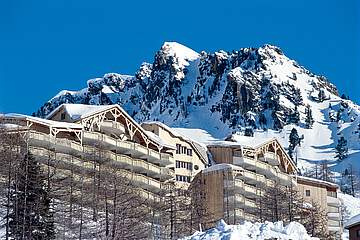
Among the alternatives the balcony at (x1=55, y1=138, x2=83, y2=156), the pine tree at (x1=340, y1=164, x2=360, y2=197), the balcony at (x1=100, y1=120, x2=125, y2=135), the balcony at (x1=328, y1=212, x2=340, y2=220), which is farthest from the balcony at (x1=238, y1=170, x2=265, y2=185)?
the pine tree at (x1=340, y1=164, x2=360, y2=197)

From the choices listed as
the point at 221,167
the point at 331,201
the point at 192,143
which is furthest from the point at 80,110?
the point at 331,201

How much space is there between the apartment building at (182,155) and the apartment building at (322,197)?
49.7 feet

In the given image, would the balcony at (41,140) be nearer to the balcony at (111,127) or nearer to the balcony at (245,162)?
the balcony at (111,127)

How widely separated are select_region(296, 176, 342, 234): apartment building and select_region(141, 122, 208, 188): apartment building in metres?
15.2

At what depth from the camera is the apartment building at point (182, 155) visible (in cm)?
9281

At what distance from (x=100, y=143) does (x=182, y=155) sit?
58.6 ft

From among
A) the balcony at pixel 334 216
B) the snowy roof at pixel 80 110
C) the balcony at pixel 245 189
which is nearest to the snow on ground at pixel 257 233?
the snowy roof at pixel 80 110

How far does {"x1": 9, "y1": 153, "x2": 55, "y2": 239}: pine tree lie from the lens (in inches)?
2008

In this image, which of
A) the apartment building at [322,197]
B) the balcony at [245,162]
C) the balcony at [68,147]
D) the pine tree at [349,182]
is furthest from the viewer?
the pine tree at [349,182]

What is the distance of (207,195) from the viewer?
8825 cm

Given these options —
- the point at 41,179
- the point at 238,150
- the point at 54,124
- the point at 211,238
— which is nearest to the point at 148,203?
the point at 54,124

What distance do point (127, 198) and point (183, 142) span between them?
33571 millimetres

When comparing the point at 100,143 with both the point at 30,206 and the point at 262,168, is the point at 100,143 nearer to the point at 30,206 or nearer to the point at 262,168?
the point at 262,168

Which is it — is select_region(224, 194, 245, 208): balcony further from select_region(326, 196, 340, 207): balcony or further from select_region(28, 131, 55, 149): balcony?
select_region(28, 131, 55, 149): balcony
